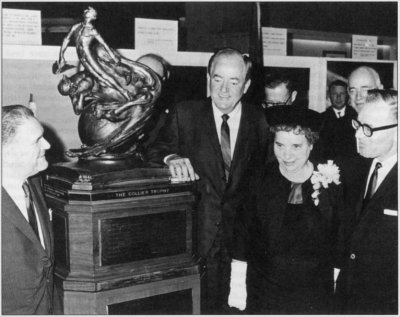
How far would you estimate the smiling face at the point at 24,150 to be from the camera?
1904 millimetres

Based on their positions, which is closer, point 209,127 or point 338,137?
point 209,127

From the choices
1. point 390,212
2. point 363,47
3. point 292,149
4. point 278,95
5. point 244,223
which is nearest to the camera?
point 390,212

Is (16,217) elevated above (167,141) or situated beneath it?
situated beneath

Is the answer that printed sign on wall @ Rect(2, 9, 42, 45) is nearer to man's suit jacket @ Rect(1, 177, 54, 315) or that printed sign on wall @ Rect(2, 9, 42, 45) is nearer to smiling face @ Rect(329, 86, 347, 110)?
man's suit jacket @ Rect(1, 177, 54, 315)

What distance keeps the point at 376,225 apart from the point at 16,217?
1500mm

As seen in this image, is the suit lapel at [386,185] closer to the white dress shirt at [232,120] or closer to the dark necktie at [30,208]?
the white dress shirt at [232,120]

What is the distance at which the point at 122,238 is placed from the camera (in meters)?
2.07

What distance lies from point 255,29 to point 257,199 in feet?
7.36

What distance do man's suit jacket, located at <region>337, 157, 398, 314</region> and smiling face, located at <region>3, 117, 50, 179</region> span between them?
1.42 metres

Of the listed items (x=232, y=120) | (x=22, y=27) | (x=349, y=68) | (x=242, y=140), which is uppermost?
(x=22, y=27)

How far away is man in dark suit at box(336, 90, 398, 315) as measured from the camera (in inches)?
82.9

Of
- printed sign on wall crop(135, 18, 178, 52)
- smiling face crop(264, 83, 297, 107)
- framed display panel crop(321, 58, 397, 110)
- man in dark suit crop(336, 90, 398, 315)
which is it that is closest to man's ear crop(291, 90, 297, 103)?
smiling face crop(264, 83, 297, 107)

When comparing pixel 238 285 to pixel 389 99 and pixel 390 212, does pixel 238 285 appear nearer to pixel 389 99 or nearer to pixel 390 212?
pixel 390 212

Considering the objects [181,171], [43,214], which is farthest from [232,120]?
[43,214]
